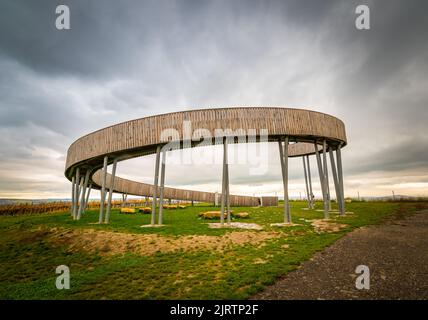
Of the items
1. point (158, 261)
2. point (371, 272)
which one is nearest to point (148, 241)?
point (158, 261)

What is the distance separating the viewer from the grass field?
505cm

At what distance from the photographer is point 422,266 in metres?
5.44

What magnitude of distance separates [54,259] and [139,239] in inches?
122

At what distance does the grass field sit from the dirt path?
42cm

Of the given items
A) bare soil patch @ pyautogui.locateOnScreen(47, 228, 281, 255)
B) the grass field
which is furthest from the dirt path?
bare soil patch @ pyautogui.locateOnScreen(47, 228, 281, 255)

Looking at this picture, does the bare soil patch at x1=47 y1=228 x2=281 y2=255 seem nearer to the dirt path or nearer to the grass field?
the grass field

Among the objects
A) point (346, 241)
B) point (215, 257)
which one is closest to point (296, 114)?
point (346, 241)

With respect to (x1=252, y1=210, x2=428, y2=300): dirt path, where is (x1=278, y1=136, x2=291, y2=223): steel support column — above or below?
above

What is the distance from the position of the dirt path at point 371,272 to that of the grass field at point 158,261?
0.42 metres

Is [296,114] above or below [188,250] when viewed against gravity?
above

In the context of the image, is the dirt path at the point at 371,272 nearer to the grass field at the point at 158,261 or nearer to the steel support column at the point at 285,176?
the grass field at the point at 158,261

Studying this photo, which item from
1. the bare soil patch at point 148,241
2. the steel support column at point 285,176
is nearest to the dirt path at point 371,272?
the bare soil patch at point 148,241

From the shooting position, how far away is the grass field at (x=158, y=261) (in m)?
5.05
